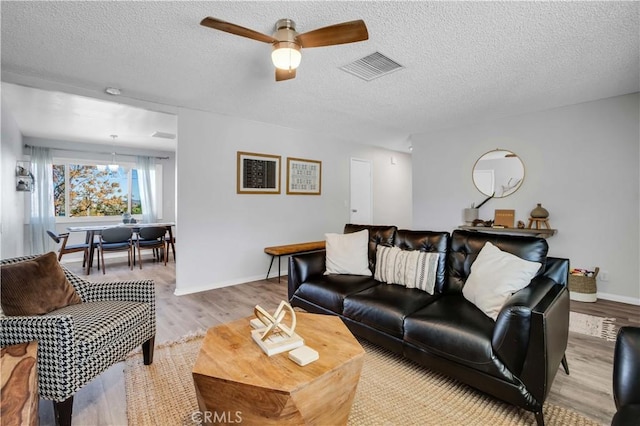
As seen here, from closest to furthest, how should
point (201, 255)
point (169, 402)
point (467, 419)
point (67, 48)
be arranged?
point (467, 419) → point (169, 402) → point (67, 48) → point (201, 255)

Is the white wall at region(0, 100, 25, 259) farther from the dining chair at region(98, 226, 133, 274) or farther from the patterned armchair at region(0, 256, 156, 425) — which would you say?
the patterned armchair at region(0, 256, 156, 425)

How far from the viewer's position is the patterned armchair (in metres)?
1.46

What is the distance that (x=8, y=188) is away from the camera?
3.86m

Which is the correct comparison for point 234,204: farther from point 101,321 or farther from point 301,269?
point 101,321

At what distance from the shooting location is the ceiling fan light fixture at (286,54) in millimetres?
1927

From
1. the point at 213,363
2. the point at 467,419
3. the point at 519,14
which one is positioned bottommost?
the point at 467,419

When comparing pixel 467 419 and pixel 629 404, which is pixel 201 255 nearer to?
pixel 467 419

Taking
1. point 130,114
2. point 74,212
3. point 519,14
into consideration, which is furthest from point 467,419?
point 74,212

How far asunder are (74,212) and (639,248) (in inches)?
356

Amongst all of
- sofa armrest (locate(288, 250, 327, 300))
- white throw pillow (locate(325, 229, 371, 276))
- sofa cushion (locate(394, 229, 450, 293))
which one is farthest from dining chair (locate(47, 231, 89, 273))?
sofa cushion (locate(394, 229, 450, 293))

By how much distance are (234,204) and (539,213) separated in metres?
4.05

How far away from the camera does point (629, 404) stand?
44.6 inches

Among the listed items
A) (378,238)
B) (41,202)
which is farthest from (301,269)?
(41,202)
